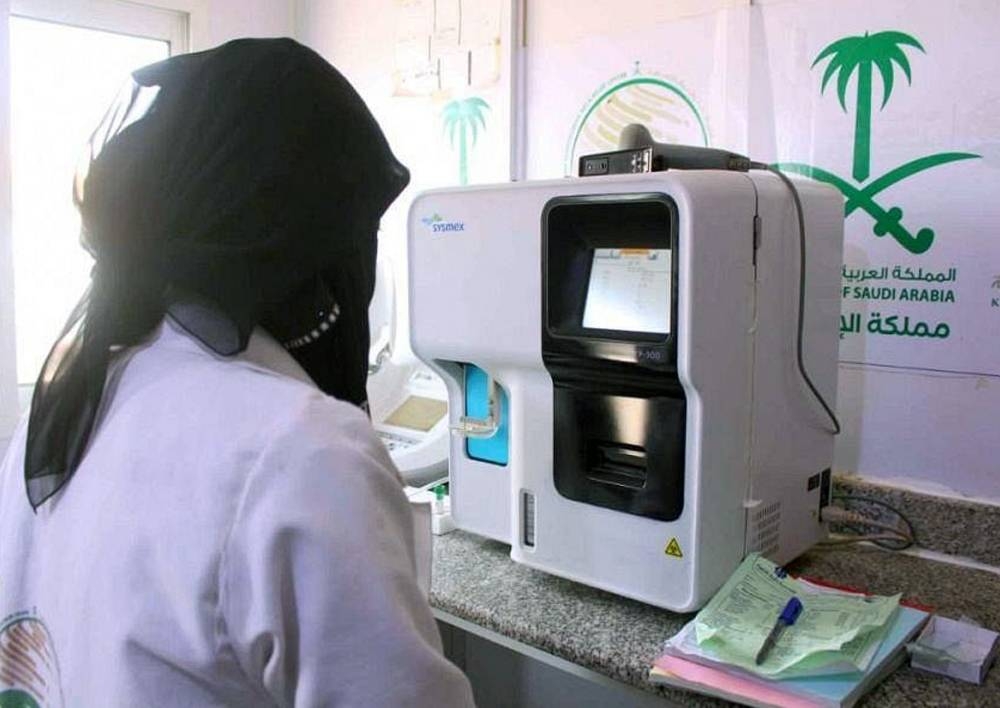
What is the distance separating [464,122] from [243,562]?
1684 millimetres

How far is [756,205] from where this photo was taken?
115cm

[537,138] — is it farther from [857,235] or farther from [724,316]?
[724,316]

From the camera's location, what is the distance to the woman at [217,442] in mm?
614

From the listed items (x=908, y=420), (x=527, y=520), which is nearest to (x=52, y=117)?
(x=527, y=520)

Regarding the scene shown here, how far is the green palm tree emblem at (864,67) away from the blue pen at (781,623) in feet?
2.58

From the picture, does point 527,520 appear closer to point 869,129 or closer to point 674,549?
point 674,549

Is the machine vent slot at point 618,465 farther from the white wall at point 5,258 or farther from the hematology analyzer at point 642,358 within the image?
the white wall at point 5,258

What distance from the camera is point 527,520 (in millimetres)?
1313

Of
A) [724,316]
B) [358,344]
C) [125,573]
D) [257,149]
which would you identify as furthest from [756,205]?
[125,573]

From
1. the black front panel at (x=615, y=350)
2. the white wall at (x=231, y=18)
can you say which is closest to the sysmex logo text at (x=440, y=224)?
the black front panel at (x=615, y=350)

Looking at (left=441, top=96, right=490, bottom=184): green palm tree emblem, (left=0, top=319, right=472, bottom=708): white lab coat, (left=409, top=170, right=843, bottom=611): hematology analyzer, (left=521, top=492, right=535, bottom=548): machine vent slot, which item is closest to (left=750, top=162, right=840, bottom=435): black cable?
(left=409, top=170, right=843, bottom=611): hematology analyzer

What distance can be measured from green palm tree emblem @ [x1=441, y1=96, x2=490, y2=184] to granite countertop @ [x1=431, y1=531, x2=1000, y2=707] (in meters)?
1.00

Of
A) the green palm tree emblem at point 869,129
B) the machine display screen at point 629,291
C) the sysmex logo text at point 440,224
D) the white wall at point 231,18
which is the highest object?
the white wall at point 231,18

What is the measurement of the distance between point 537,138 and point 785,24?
61cm
